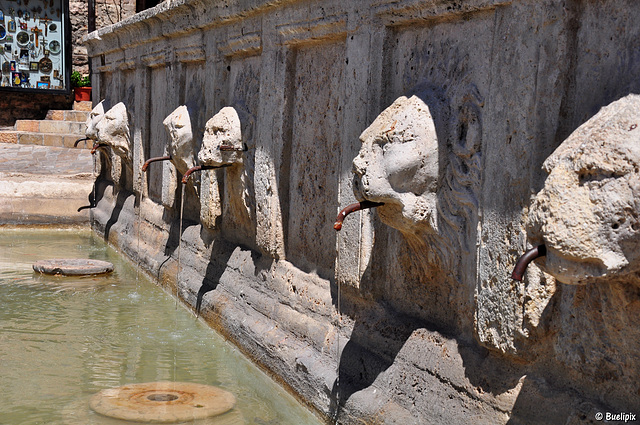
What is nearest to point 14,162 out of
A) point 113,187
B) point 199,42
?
point 113,187

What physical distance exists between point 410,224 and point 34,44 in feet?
45.0

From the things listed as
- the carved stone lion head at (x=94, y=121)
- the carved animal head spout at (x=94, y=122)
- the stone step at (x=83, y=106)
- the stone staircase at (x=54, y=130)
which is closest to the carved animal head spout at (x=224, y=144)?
the carved animal head spout at (x=94, y=122)

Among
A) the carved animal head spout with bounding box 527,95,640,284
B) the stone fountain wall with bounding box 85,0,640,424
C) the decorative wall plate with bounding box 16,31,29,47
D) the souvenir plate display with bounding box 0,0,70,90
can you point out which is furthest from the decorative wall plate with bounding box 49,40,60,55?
the carved animal head spout with bounding box 527,95,640,284

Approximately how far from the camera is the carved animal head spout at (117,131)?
8805mm

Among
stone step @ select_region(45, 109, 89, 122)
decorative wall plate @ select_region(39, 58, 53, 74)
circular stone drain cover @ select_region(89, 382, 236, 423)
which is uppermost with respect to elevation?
decorative wall plate @ select_region(39, 58, 53, 74)

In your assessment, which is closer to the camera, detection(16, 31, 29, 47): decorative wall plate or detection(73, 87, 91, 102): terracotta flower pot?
detection(16, 31, 29, 47): decorative wall plate

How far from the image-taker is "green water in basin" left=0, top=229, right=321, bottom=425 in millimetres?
4203

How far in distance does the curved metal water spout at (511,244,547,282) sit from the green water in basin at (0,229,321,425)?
6.41ft

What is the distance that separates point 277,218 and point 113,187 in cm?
534

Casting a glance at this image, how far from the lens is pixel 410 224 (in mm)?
3500

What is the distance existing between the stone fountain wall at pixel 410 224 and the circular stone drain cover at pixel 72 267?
110 cm

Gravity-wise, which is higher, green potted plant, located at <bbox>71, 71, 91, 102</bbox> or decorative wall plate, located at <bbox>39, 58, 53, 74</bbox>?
decorative wall plate, located at <bbox>39, 58, 53, 74</bbox>

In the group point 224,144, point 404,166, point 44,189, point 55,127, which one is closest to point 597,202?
point 404,166

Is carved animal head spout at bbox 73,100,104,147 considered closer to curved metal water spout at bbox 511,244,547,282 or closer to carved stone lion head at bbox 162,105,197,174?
carved stone lion head at bbox 162,105,197,174
